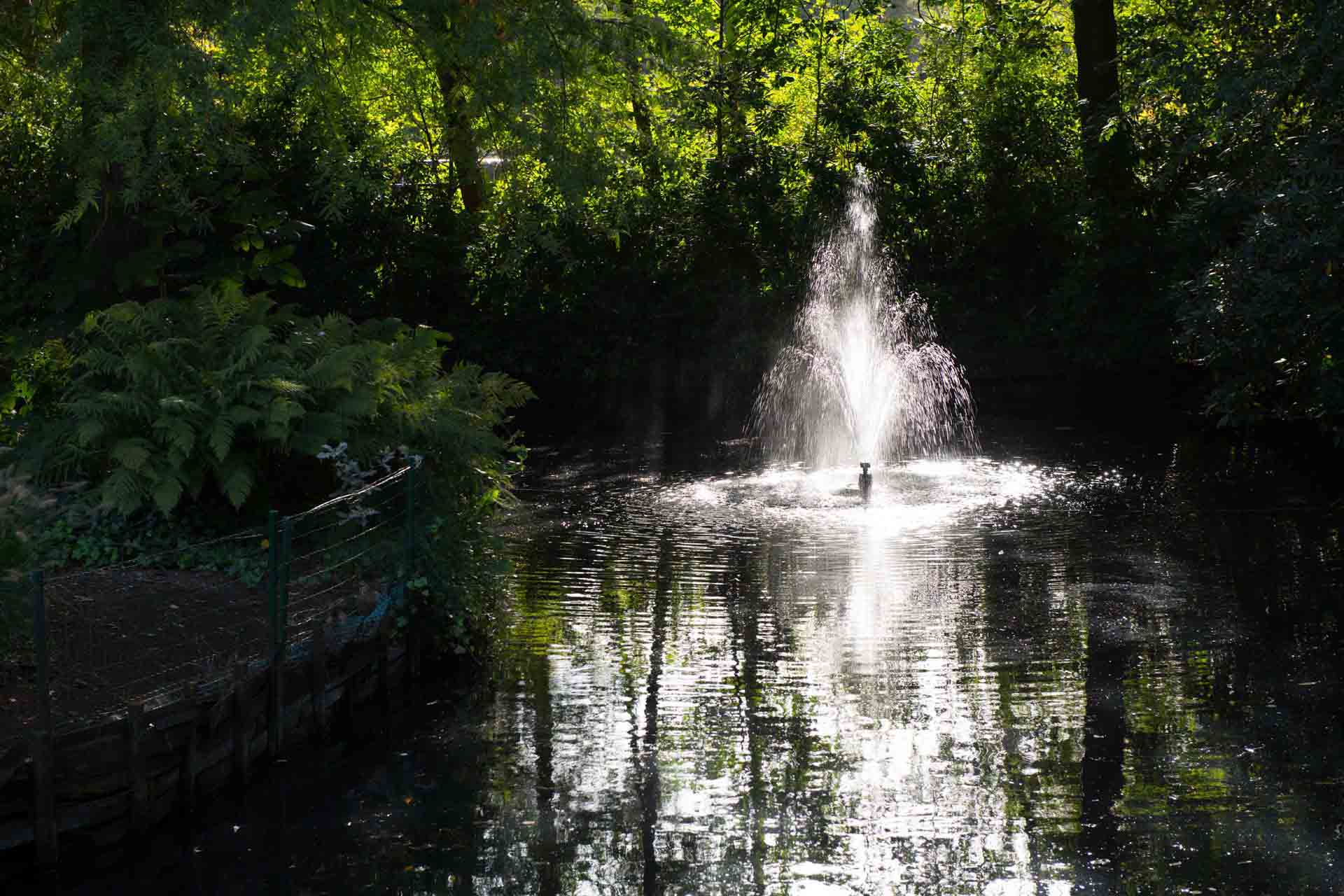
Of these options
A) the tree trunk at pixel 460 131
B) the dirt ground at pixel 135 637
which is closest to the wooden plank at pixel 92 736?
the dirt ground at pixel 135 637

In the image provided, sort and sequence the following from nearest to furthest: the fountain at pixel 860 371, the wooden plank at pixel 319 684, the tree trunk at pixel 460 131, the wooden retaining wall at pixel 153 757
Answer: the wooden retaining wall at pixel 153 757, the wooden plank at pixel 319 684, the tree trunk at pixel 460 131, the fountain at pixel 860 371

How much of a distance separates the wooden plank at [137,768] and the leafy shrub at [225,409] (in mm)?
2948

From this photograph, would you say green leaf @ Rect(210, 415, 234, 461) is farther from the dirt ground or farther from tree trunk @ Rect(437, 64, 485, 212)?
tree trunk @ Rect(437, 64, 485, 212)

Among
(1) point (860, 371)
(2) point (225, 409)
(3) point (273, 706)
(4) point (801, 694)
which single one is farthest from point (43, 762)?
(1) point (860, 371)

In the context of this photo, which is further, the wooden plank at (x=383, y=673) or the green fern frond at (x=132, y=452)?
the green fern frond at (x=132, y=452)

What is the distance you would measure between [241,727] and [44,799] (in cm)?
130

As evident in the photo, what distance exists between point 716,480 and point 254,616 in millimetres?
8393

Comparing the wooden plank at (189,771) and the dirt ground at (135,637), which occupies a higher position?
the dirt ground at (135,637)

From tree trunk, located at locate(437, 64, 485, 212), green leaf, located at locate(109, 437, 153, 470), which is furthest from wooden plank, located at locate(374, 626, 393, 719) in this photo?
tree trunk, located at locate(437, 64, 485, 212)

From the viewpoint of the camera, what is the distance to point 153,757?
7574 mm

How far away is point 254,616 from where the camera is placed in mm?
9430

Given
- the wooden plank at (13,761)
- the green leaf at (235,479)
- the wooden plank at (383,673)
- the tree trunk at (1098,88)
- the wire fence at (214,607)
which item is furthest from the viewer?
the tree trunk at (1098,88)

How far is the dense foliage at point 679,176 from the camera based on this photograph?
12500 millimetres

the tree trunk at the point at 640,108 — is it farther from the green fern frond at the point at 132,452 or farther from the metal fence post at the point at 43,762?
the metal fence post at the point at 43,762
